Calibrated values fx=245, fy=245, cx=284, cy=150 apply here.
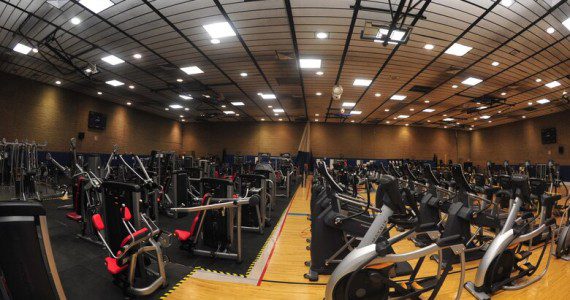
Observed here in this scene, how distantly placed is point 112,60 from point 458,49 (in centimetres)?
993

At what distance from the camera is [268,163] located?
8.39 meters

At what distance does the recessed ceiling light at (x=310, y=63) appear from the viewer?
285 inches

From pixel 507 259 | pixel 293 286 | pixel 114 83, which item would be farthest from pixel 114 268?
pixel 114 83

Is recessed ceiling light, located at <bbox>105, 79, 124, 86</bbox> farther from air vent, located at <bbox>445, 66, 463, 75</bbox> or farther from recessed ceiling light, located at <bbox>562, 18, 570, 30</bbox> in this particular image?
recessed ceiling light, located at <bbox>562, 18, 570, 30</bbox>

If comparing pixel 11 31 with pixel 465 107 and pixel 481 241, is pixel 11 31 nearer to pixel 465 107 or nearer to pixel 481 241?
pixel 481 241

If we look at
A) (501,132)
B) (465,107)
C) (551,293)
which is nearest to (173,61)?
(551,293)

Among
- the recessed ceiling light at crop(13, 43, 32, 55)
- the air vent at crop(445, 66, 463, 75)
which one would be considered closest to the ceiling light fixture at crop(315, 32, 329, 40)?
the air vent at crop(445, 66, 463, 75)

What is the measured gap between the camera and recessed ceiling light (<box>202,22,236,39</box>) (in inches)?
218

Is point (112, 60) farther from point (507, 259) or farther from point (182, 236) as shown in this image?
point (507, 259)

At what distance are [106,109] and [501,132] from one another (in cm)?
2570

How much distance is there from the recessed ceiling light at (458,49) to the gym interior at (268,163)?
0.28 feet

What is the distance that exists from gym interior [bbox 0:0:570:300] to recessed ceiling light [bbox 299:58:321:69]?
0.09 m

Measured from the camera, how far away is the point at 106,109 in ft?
42.8

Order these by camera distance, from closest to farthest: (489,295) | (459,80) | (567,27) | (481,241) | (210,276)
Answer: (489,295) < (210,276) < (481,241) < (567,27) < (459,80)
